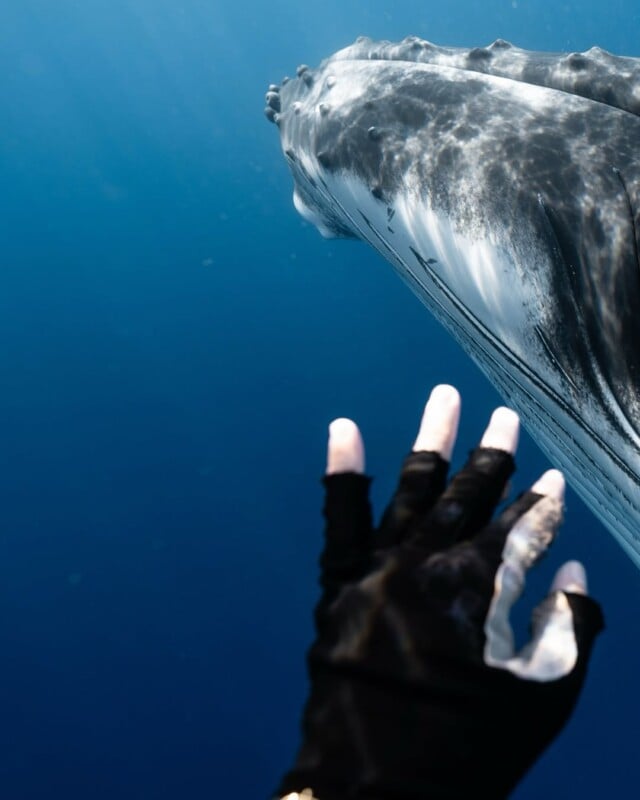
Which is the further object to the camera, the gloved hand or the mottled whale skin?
the mottled whale skin

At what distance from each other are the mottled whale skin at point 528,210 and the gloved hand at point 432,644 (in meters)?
0.55

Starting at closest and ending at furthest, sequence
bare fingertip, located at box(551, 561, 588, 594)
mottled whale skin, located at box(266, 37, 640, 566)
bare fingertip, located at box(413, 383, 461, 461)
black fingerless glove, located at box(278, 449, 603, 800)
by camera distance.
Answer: black fingerless glove, located at box(278, 449, 603, 800) → bare fingertip, located at box(551, 561, 588, 594) → bare fingertip, located at box(413, 383, 461, 461) → mottled whale skin, located at box(266, 37, 640, 566)

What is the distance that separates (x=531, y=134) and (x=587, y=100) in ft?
0.81

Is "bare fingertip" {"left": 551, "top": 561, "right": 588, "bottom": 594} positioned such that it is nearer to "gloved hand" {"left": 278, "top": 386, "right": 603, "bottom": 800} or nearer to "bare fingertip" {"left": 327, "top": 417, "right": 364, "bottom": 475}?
"gloved hand" {"left": 278, "top": 386, "right": 603, "bottom": 800}

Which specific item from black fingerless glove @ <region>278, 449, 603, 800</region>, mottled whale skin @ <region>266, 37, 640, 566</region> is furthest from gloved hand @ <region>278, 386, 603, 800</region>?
mottled whale skin @ <region>266, 37, 640, 566</region>

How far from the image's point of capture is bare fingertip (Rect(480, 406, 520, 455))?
5.05 feet

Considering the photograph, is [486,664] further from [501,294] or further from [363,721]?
[501,294]

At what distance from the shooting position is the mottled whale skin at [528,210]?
5.85 feet

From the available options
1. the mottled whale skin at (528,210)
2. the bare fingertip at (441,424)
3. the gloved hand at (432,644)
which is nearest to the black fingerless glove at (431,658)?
the gloved hand at (432,644)

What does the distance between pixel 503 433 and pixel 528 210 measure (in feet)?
2.34

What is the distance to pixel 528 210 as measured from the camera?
187 centimetres

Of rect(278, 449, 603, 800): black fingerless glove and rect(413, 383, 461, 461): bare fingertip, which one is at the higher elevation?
rect(413, 383, 461, 461): bare fingertip

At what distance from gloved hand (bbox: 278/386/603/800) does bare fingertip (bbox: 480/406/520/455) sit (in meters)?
0.10

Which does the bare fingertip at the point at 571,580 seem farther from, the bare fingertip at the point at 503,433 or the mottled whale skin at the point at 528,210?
the mottled whale skin at the point at 528,210
